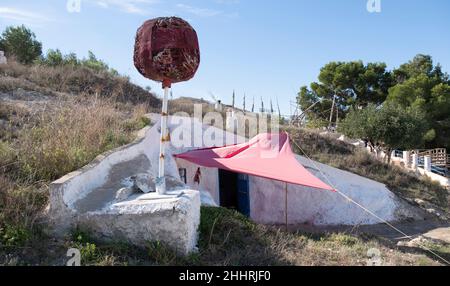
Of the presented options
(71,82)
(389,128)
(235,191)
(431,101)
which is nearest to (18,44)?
(71,82)

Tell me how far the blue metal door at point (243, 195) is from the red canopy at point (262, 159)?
5.47 ft

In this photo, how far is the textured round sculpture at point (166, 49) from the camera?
14.4ft

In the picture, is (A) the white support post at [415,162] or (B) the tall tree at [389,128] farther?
(A) the white support post at [415,162]

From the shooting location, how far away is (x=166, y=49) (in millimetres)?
4375

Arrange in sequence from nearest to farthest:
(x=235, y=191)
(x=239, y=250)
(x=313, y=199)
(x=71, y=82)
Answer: (x=239, y=250) < (x=313, y=199) < (x=235, y=191) < (x=71, y=82)

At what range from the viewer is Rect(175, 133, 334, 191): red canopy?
7277mm

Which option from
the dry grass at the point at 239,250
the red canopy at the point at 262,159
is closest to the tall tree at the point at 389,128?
the red canopy at the point at 262,159

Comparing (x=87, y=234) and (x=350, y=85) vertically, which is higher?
(x=350, y=85)

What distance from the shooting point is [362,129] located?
18.0m

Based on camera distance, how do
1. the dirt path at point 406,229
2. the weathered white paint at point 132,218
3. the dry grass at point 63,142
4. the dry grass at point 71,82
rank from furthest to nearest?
the dry grass at point 71,82 → the dirt path at point 406,229 → the dry grass at point 63,142 → the weathered white paint at point 132,218

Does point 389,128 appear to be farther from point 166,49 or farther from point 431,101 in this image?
point 166,49

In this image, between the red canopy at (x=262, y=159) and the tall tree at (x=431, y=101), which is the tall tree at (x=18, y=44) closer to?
the red canopy at (x=262, y=159)

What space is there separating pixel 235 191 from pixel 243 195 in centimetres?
52

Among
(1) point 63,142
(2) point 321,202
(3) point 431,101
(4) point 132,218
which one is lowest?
(2) point 321,202
